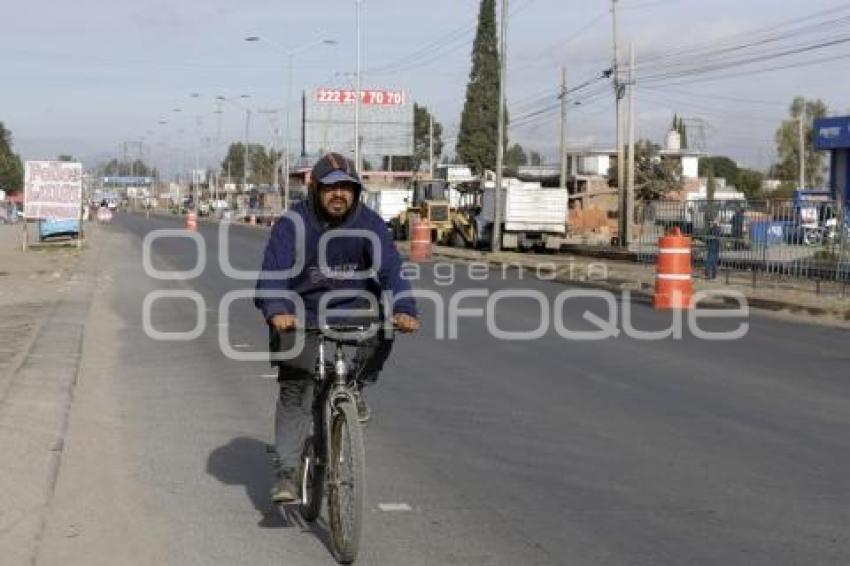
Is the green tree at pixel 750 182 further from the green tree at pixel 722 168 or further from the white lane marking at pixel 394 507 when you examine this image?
the white lane marking at pixel 394 507

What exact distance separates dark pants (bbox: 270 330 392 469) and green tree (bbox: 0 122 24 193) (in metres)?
138

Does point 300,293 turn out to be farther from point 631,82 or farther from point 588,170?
point 588,170

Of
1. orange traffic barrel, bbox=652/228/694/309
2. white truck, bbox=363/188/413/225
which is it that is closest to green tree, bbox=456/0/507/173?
white truck, bbox=363/188/413/225

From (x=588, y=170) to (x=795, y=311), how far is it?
295 ft

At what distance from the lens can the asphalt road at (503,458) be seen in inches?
226

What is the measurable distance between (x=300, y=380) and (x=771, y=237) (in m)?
21.5

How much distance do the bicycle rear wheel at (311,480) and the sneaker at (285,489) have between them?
1.8 inches

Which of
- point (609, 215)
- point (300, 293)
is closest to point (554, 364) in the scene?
point (300, 293)

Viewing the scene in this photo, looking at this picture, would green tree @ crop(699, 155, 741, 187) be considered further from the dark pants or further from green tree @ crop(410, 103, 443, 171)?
the dark pants

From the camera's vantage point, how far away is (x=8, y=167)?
140250 millimetres

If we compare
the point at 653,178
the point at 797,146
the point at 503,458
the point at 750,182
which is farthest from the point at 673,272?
the point at 750,182

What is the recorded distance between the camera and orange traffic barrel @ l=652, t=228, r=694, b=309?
62.1 feet

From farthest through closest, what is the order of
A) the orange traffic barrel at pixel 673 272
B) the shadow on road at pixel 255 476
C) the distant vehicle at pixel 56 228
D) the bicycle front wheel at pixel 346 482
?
the distant vehicle at pixel 56 228
the orange traffic barrel at pixel 673 272
the shadow on road at pixel 255 476
the bicycle front wheel at pixel 346 482

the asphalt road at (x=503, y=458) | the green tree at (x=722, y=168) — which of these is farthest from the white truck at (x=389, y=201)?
the green tree at (x=722, y=168)
